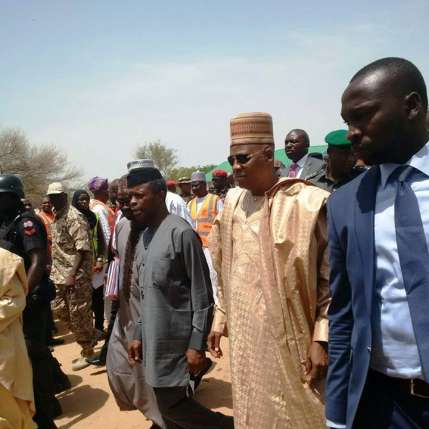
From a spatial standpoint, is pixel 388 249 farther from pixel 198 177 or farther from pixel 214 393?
pixel 198 177

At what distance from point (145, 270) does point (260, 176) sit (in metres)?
1.06

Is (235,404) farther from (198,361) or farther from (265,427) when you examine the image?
(198,361)

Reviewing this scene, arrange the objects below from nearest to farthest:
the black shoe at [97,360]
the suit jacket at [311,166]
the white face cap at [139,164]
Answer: the white face cap at [139,164] → the black shoe at [97,360] → the suit jacket at [311,166]

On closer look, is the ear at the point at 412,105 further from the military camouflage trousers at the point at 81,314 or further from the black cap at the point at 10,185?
the military camouflage trousers at the point at 81,314

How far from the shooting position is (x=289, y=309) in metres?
2.30

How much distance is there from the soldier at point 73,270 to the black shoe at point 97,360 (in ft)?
0.16

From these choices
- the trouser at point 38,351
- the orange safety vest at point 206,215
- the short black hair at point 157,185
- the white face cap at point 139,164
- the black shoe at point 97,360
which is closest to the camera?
the short black hair at point 157,185

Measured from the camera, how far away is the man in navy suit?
56.4 inches

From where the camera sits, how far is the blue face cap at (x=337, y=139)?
12.8 feet

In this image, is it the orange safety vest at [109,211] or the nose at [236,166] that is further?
the orange safety vest at [109,211]

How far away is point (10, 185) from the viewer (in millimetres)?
3598

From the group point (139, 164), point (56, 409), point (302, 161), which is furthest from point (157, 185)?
point (302, 161)

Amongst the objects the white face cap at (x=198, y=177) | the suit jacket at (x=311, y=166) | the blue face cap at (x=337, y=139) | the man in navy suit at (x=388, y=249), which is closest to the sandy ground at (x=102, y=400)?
the suit jacket at (x=311, y=166)

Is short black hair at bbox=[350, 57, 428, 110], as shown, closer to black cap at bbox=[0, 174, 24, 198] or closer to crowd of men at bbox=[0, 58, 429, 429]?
crowd of men at bbox=[0, 58, 429, 429]
